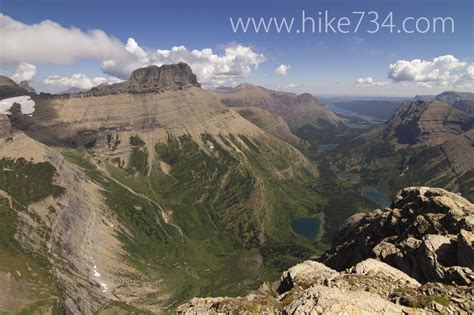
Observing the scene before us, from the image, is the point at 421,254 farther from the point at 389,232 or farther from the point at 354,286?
the point at 389,232

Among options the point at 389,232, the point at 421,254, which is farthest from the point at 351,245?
the point at 421,254

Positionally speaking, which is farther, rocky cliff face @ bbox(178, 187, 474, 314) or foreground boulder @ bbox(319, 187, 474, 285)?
foreground boulder @ bbox(319, 187, 474, 285)

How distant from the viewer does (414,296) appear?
50.9 meters

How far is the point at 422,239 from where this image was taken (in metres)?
76.4

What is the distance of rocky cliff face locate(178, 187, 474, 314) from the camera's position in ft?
159

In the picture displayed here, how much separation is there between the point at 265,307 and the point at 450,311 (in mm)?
26405

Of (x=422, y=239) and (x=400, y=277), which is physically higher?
(x=422, y=239)

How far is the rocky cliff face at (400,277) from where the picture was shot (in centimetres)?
4831

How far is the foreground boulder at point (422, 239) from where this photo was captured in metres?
65.2

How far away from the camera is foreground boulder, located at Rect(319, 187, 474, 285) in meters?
65.2

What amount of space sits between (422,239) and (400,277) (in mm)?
17557

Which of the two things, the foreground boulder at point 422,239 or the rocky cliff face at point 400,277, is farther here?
the foreground boulder at point 422,239

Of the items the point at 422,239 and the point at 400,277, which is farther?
the point at 422,239

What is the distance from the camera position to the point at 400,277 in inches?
2483
